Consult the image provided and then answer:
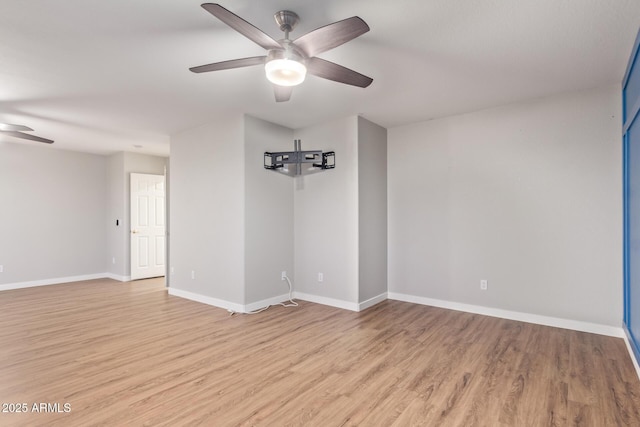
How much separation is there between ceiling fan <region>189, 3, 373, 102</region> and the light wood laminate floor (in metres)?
2.18

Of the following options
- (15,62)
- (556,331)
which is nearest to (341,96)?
(15,62)

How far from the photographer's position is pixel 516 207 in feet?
12.4

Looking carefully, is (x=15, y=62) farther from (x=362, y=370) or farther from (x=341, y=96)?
(x=362, y=370)

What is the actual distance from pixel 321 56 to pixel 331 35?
88 cm

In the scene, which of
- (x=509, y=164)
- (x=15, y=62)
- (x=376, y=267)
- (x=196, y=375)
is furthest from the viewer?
(x=376, y=267)

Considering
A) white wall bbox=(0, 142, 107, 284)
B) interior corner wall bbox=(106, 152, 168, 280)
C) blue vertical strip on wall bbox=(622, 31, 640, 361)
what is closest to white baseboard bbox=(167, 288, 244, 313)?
interior corner wall bbox=(106, 152, 168, 280)

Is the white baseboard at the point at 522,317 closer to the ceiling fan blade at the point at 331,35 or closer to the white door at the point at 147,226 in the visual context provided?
the ceiling fan blade at the point at 331,35

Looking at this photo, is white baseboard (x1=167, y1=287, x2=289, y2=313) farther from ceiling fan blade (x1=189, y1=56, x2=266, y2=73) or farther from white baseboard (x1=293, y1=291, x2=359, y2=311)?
ceiling fan blade (x1=189, y1=56, x2=266, y2=73)

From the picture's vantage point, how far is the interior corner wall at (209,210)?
13.9 feet

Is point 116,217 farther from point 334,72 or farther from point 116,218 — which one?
point 334,72

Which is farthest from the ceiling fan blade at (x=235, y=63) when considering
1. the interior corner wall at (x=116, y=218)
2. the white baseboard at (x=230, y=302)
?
the interior corner wall at (x=116, y=218)

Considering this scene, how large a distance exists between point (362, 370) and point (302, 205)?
268cm

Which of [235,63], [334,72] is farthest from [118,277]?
[334,72]

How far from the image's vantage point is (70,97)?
11.7 feet
